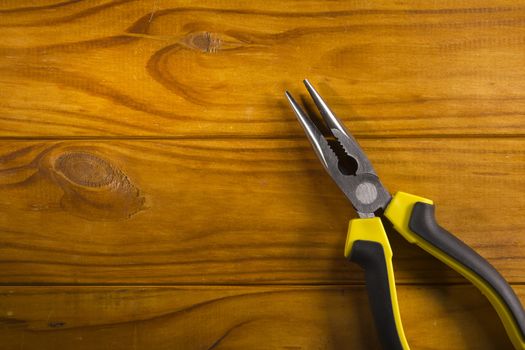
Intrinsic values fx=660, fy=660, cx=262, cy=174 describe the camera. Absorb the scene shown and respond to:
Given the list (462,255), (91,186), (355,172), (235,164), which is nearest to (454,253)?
(462,255)

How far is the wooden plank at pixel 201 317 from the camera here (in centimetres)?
69

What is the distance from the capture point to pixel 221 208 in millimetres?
702

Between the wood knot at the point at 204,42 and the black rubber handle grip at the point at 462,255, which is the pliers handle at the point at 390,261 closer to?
the black rubber handle grip at the point at 462,255

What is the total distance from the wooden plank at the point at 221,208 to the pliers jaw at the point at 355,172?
0.17ft

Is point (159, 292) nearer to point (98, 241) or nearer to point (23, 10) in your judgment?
point (98, 241)

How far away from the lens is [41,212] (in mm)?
708

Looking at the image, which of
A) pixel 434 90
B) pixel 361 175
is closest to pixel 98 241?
pixel 361 175

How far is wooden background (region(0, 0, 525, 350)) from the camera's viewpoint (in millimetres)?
691

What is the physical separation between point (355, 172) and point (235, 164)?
132 mm

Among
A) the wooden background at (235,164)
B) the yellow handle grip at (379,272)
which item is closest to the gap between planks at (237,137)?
the wooden background at (235,164)

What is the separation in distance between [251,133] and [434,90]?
20 centimetres

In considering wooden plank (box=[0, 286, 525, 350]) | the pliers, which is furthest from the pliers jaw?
wooden plank (box=[0, 286, 525, 350])

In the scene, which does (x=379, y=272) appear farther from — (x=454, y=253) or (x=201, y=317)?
(x=201, y=317)

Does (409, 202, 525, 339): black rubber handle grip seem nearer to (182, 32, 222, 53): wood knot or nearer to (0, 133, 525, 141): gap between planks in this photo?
(0, 133, 525, 141): gap between planks
